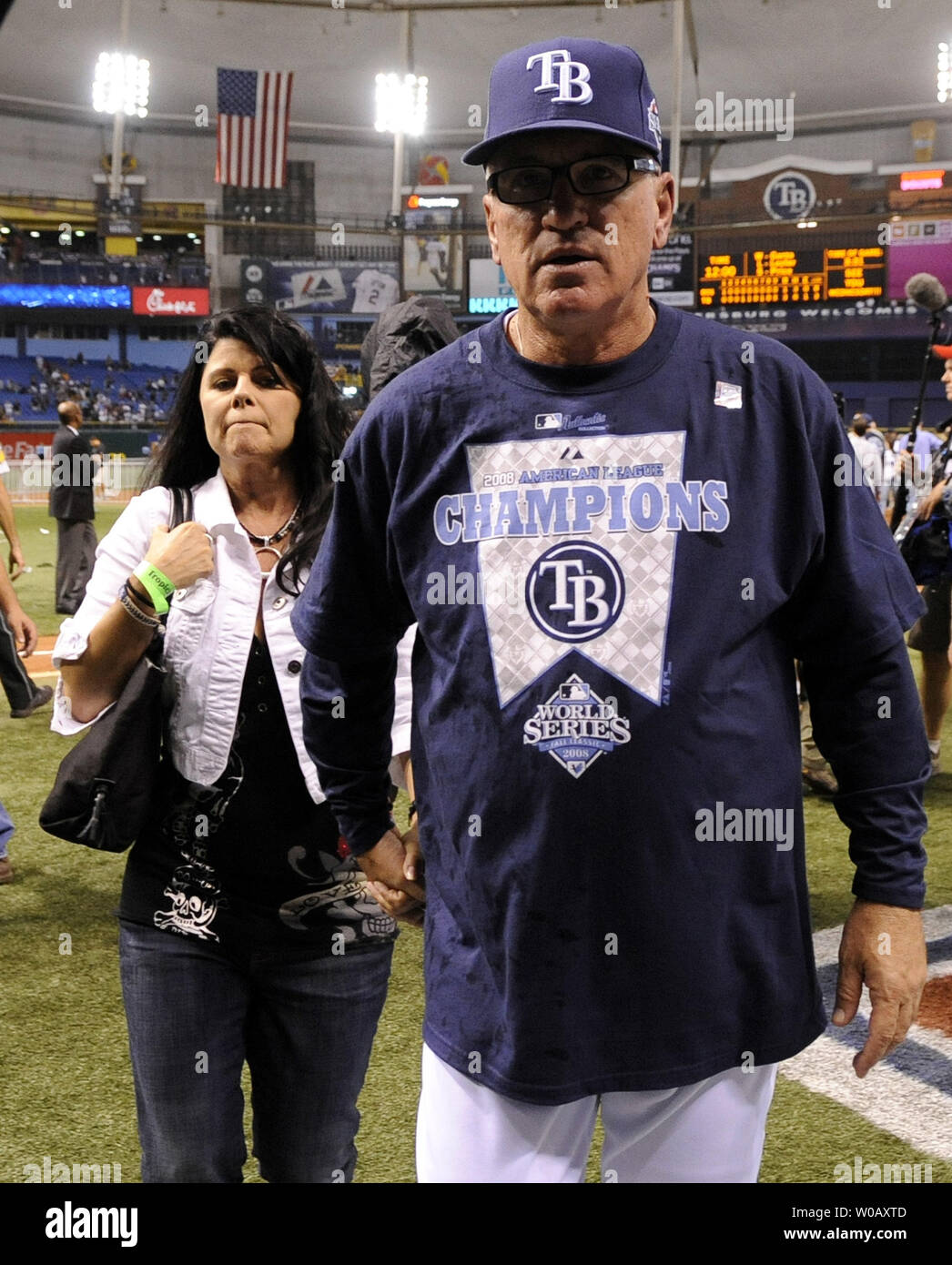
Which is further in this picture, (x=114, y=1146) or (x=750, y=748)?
(x=114, y=1146)

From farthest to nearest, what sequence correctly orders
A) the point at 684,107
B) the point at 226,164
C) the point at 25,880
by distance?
the point at 684,107 < the point at 226,164 < the point at 25,880

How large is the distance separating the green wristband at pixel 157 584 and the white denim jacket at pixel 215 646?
0.07 metres

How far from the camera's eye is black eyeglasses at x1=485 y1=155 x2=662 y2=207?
73.3 inches

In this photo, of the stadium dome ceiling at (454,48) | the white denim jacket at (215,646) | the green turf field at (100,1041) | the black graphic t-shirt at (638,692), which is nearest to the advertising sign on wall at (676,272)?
the stadium dome ceiling at (454,48)

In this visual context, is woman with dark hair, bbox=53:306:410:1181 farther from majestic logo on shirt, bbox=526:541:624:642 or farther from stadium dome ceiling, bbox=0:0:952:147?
stadium dome ceiling, bbox=0:0:952:147

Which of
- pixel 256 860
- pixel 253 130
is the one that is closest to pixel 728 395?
pixel 256 860

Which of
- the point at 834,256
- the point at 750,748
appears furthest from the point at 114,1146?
the point at 834,256

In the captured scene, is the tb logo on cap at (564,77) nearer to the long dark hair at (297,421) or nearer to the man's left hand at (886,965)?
the long dark hair at (297,421)

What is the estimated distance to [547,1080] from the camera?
5.86 ft

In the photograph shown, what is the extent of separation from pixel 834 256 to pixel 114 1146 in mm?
38330

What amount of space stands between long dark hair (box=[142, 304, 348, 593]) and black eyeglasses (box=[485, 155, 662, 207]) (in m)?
0.90

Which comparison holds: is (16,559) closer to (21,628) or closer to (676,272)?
(21,628)

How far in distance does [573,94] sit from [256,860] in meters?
1.46

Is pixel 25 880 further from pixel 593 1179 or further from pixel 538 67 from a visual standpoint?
pixel 538 67
